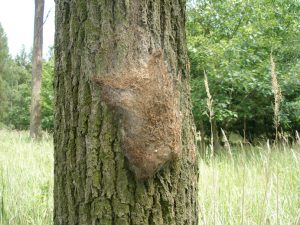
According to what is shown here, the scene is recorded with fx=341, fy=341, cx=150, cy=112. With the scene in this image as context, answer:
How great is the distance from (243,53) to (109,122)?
6.22m

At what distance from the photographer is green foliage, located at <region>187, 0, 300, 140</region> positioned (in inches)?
251

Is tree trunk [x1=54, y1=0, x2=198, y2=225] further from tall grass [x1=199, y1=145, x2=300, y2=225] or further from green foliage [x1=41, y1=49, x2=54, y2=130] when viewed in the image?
green foliage [x1=41, y1=49, x2=54, y2=130]

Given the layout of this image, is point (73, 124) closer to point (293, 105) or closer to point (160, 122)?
point (160, 122)

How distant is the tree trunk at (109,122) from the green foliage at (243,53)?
5.02 metres

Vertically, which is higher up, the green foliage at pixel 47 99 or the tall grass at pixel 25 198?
the green foliage at pixel 47 99

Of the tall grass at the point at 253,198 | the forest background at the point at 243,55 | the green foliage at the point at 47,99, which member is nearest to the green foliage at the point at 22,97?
the green foliage at the point at 47,99

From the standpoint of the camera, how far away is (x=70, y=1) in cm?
111

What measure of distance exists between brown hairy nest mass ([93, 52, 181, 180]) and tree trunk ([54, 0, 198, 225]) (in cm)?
2

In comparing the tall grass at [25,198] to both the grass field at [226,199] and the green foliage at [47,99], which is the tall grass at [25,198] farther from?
the green foliage at [47,99]

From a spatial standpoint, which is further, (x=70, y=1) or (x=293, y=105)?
(x=293, y=105)

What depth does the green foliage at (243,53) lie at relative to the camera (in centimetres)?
638

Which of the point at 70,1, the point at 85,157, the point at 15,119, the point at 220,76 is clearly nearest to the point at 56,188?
the point at 85,157

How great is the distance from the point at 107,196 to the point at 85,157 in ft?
0.45

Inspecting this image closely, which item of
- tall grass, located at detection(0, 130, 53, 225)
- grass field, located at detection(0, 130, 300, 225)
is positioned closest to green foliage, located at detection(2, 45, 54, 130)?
tall grass, located at detection(0, 130, 53, 225)
